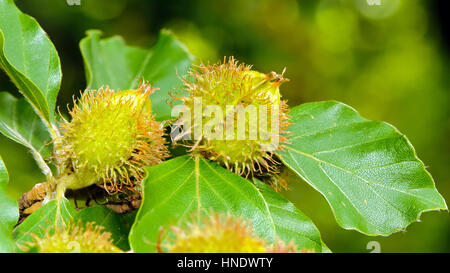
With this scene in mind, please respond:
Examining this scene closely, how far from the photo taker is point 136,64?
68.2 inches

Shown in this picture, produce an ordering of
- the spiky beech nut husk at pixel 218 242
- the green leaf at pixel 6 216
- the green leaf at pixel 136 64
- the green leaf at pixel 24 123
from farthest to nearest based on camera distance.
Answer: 1. the green leaf at pixel 136 64
2. the green leaf at pixel 24 123
3. the green leaf at pixel 6 216
4. the spiky beech nut husk at pixel 218 242

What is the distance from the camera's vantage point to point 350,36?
324 cm

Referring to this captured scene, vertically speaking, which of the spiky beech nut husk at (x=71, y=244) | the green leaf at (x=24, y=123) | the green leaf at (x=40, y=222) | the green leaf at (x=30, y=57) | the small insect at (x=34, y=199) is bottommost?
the spiky beech nut husk at (x=71, y=244)

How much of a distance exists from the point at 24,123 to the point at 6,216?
568 millimetres

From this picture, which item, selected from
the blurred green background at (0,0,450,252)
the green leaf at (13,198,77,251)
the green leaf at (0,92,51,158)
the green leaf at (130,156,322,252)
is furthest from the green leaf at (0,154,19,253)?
the blurred green background at (0,0,450,252)

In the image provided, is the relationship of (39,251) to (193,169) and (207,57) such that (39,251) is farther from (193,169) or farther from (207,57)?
(207,57)

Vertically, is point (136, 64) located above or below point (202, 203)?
above

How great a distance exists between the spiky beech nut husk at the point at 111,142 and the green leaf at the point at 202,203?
0.09m

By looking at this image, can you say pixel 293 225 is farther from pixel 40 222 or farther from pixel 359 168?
pixel 40 222

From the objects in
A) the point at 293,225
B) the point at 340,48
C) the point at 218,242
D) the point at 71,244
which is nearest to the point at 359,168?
the point at 293,225

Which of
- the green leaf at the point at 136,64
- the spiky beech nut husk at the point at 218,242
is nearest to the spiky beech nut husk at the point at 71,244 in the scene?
the spiky beech nut husk at the point at 218,242

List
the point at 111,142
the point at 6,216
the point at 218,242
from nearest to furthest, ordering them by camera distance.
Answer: the point at 218,242 → the point at 6,216 → the point at 111,142

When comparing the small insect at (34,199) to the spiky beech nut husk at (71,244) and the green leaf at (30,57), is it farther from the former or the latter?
the spiky beech nut husk at (71,244)

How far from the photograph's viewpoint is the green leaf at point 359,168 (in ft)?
3.59
